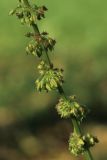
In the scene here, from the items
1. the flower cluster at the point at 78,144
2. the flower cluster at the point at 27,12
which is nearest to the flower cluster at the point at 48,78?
the flower cluster at the point at 27,12

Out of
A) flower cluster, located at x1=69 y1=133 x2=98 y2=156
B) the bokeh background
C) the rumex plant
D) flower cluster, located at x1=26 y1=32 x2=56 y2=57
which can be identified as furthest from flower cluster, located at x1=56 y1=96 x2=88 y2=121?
the bokeh background

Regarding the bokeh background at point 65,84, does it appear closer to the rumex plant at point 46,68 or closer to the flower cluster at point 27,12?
the rumex plant at point 46,68

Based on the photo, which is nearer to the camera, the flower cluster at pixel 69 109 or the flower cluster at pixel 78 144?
the flower cluster at pixel 69 109

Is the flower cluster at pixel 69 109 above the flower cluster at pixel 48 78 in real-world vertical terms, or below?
below

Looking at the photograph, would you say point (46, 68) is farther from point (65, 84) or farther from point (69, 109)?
point (65, 84)

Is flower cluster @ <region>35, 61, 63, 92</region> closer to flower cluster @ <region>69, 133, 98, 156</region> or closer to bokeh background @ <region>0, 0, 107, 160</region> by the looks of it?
flower cluster @ <region>69, 133, 98, 156</region>

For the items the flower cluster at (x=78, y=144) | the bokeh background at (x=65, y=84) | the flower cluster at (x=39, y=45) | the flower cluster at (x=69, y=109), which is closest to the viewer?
the flower cluster at (x=39, y=45)

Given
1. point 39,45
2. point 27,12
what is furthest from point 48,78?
point 27,12
